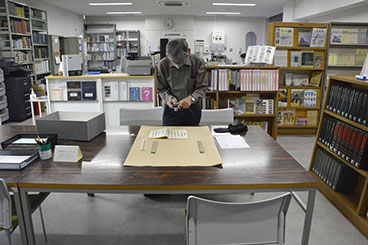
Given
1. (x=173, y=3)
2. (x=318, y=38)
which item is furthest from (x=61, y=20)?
(x=318, y=38)

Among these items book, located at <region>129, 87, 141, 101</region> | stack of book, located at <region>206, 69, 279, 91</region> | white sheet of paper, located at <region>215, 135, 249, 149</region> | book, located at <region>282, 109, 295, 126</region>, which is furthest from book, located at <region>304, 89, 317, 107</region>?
white sheet of paper, located at <region>215, 135, 249, 149</region>

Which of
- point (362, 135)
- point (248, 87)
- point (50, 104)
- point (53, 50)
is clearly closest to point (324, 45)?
point (248, 87)

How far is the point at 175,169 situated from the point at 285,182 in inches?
21.6

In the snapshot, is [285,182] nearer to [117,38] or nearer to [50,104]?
[50,104]

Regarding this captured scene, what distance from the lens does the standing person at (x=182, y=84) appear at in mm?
2633

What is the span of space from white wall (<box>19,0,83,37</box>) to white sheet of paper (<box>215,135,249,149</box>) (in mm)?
7918

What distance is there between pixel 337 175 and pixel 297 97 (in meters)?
2.58

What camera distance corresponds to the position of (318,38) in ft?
A: 16.2

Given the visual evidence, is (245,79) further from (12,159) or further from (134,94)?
(12,159)

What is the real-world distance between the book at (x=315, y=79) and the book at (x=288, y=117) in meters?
0.59

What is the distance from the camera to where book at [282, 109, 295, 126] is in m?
5.18

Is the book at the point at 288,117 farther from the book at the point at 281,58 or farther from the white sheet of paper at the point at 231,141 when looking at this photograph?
the white sheet of paper at the point at 231,141

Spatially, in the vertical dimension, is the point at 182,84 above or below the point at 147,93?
above

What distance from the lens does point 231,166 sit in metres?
1.61
